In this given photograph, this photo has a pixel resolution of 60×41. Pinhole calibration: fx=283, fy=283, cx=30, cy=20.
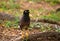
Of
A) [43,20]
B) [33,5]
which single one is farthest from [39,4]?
[43,20]

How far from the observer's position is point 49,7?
61.6 feet

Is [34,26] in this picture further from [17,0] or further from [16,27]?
[17,0]

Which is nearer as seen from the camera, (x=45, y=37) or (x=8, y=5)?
(x=45, y=37)

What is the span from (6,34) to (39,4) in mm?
9402

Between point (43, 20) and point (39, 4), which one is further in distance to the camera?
point (39, 4)

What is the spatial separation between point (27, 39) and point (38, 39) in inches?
12.4

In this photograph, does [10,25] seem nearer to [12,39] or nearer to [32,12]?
[12,39]

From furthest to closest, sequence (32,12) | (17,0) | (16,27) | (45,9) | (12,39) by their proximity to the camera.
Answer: (17,0) < (45,9) < (32,12) < (16,27) < (12,39)

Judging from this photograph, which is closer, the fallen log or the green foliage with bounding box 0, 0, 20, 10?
the fallen log

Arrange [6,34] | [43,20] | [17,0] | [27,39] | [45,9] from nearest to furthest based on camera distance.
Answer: [27,39] → [6,34] → [43,20] → [45,9] → [17,0]

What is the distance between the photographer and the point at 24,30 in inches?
420

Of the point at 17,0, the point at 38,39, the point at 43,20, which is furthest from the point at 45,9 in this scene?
the point at 38,39

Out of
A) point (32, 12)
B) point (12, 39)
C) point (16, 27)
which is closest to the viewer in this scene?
point (12, 39)

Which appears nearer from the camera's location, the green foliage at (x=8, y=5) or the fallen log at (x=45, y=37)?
the fallen log at (x=45, y=37)
